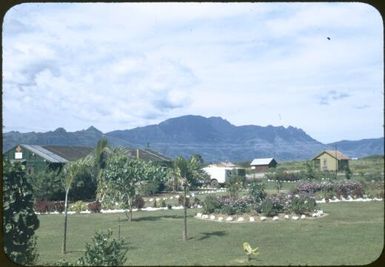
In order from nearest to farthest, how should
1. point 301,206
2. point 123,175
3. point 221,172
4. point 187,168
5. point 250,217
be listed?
1. point 187,168
2. point 250,217
3. point 301,206
4. point 123,175
5. point 221,172

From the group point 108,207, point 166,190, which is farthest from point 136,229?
point 166,190

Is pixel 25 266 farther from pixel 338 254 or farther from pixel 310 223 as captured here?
pixel 310 223

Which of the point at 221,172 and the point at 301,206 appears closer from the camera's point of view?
the point at 301,206

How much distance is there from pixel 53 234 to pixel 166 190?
9502mm

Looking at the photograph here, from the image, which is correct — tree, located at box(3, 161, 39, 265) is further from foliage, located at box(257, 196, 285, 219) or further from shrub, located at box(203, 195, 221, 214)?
foliage, located at box(257, 196, 285, 219)

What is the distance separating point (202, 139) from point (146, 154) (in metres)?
3.16

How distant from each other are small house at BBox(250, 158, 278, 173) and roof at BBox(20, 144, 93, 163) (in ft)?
43.1

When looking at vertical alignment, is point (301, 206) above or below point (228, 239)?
above

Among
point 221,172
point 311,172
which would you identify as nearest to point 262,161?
point 221,172

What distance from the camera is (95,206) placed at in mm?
16312

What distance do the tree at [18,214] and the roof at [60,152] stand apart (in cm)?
913

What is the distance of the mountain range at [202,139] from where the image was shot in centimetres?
1308

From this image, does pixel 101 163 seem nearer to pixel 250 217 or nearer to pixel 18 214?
Answer: pixel 250 217

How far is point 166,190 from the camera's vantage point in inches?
834
